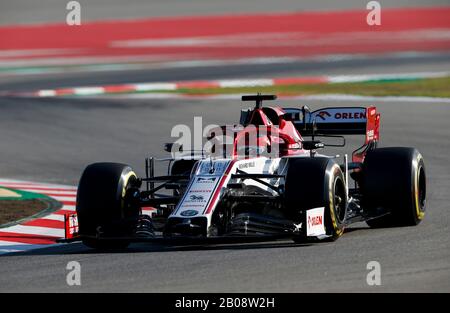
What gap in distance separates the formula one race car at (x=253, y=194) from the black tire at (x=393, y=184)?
0.01 metres

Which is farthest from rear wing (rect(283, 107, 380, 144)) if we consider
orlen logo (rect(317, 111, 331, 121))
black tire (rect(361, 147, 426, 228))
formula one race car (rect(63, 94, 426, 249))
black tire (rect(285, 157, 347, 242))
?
black tire (rect(285, 157, 347, 242))

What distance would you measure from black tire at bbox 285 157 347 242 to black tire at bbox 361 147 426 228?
1.11 meters

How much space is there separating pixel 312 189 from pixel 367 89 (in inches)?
718

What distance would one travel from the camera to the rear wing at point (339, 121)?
46.6 ft

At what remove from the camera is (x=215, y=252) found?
11.3 m

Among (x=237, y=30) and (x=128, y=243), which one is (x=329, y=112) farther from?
(x=237, y=30)

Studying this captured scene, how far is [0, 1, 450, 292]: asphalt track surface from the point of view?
9602mm

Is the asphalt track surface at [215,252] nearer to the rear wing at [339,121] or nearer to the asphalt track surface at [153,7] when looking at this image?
the rear wing at [339,121]

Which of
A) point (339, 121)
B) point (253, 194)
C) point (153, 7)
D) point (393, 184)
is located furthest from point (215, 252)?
point (153, 7)

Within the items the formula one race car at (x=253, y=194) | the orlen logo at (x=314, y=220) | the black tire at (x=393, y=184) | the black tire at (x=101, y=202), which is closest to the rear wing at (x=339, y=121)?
the formula one race car at (x=253, y=194)

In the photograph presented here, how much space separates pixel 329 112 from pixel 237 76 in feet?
67.2

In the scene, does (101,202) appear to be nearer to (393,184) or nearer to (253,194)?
(253,194)

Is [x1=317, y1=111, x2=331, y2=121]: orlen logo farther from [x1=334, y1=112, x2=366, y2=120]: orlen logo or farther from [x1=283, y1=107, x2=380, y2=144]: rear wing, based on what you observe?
[x1=334, y1=112, x2=366, y2=120]: orlen logo
